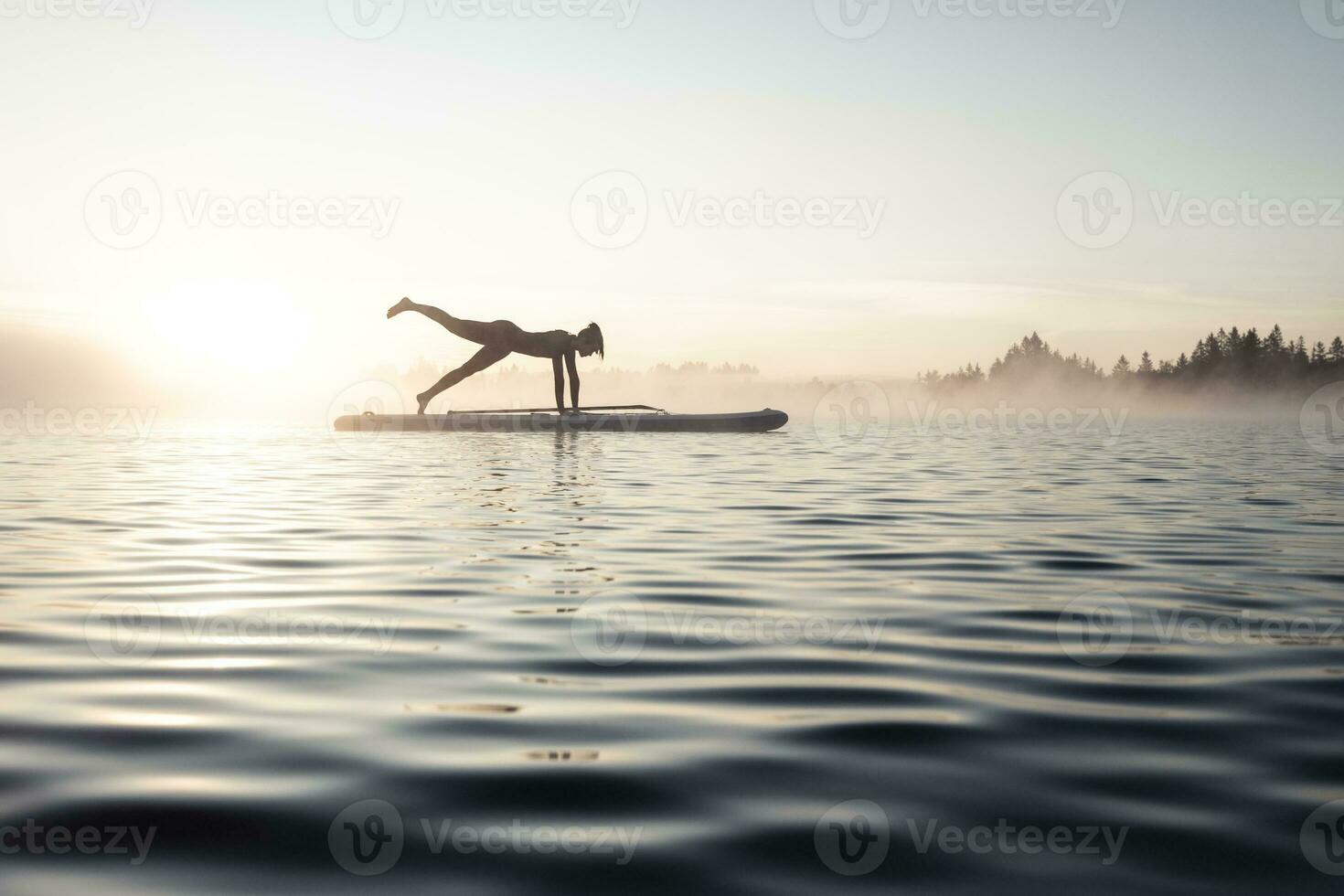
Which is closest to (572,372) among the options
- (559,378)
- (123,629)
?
(559,378)

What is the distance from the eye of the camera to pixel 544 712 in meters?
4.43

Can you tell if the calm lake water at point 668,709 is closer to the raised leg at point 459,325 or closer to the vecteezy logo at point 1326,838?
the vecteezy logo at point 1326,838

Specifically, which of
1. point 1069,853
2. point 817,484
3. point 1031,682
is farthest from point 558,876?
point 817,484

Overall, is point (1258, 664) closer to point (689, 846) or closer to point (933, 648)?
point (933, 648)

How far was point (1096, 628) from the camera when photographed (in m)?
6.31

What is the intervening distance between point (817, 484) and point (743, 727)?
13602 millimetres

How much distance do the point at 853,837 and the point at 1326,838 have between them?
1.46m

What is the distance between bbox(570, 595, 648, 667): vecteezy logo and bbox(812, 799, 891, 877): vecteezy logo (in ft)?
6.90
